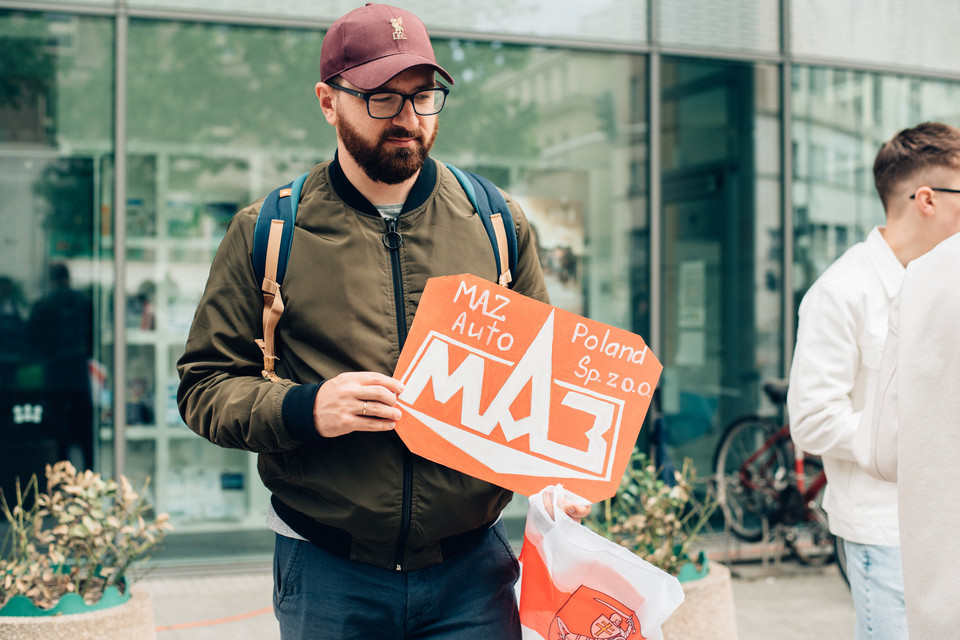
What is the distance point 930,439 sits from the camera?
1616 millimetres

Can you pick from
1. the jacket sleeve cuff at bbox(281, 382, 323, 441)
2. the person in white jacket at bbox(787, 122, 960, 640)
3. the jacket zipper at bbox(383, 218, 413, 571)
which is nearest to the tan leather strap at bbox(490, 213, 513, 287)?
the jacket zipper at bbox(383, 218, 413, 571)

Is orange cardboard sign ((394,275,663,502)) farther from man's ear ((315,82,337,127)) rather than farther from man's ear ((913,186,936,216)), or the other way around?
man's ear ((913,186,936,216))

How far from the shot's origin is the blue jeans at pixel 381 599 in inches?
77.5

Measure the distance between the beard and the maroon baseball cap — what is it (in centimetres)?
11

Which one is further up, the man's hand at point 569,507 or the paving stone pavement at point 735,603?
the man's hand at point 569,507

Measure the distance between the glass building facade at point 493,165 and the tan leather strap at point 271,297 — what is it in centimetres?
453

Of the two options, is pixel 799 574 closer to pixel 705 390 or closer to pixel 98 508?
pixel 705 390

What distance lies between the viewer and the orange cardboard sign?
1.95m

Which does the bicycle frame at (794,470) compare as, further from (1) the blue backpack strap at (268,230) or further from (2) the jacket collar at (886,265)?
(1) the blue backpack strap at (268,230)

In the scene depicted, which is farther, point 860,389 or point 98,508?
point 98,508

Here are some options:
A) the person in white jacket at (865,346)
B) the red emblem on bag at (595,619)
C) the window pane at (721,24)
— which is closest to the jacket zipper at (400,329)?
the red emblem on bag at (595,619)

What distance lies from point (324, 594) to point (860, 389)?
164 centimetres

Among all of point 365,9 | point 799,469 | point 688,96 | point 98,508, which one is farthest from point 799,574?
point 365,9

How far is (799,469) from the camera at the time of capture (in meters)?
6.45
